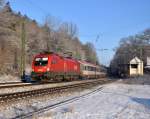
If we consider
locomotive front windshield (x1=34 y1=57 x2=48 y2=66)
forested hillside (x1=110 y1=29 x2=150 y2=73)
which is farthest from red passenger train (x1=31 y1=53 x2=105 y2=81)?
forested hillside (x1=110 y1=29 x2=150 y2=73)

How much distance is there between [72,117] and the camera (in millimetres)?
13781

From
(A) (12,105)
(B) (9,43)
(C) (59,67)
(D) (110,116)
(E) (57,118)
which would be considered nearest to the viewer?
(E) (57,118)

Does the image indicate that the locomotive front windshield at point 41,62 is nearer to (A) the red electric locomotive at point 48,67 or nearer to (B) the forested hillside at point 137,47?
(A) the red electric locomotive at point 48,67

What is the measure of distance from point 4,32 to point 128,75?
4036 centimetres

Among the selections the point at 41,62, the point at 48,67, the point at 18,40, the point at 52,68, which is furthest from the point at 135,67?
the point at 48,67

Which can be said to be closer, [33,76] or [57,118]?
[57,118]

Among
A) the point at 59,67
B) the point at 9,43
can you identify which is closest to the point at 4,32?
the point at 9,43

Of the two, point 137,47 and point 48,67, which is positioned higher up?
point 137,47

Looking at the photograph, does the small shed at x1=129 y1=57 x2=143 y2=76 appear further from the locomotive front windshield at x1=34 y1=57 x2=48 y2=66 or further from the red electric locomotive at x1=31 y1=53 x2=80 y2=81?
the locomotive front windshield at x1=34 y1=57 x2=48 y2=66

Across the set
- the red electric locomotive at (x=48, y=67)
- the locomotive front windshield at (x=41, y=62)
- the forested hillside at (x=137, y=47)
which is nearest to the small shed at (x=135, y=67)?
the forested hillside at (x=137, y=47)

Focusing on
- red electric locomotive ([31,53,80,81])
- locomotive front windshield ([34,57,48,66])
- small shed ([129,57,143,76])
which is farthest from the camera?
small shed ([129,57,143,76])

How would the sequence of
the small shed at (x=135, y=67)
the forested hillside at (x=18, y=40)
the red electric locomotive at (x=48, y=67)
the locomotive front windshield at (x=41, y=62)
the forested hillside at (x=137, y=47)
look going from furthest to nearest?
the forested hillside at (x=137, y=47), the small shed at (x=135, y=67), the forested hillside at (x=18, y=40), the locomotive front windshield at (x=41, y=62), the red electric locomotive at (x=48, y=67)

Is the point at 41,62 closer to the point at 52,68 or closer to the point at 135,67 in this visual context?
the point at 52,68

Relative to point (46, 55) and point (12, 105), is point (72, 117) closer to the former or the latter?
point (12, 105)
